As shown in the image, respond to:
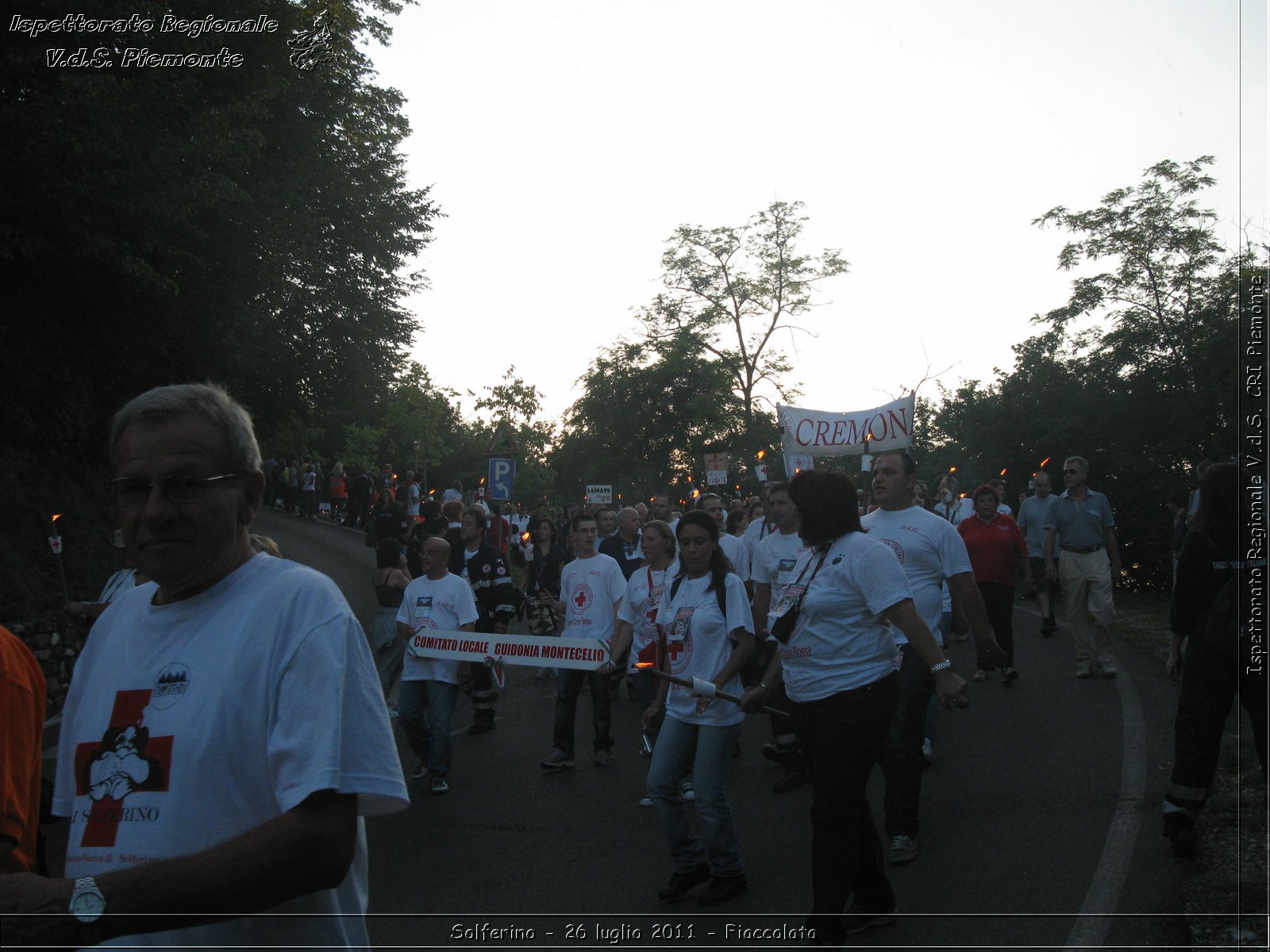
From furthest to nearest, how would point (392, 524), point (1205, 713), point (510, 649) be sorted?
point (392, 524)
point (510, 649)
point (1205, 713)

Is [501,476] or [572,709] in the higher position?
[501,476]

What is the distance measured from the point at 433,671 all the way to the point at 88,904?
7004mm

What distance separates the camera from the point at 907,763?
242 inches

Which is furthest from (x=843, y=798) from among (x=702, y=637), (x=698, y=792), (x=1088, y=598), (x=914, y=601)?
(x=1088, y=598)

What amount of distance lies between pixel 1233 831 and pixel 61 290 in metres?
16.8

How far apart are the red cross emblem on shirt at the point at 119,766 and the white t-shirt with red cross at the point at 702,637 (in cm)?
401

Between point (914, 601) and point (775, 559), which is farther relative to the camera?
point (775, 559)

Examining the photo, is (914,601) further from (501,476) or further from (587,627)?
(501,476)

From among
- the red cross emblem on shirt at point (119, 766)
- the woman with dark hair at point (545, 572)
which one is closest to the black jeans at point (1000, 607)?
the woman with dark hair at point (545, 572)

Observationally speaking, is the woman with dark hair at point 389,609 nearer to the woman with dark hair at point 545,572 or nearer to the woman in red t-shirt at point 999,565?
the woman with dark hair at point 545,572

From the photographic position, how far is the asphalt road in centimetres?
509

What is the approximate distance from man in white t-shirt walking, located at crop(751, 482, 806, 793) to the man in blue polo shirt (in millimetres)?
3955

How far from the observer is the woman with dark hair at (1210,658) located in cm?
549

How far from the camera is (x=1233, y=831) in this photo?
19.3 ft
